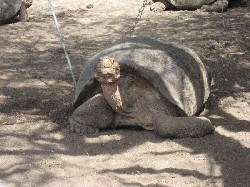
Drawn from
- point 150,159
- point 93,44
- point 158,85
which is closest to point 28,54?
point 93,44

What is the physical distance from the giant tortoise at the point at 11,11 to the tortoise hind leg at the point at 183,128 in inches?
196

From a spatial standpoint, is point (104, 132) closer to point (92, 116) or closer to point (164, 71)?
point (92, 116)

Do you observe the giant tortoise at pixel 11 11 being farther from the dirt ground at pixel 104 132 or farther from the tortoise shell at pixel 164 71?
the tortoise shell at pixel 164 71

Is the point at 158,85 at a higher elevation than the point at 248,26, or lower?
higher

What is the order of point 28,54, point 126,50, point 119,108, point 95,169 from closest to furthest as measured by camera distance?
point 95,169 < point 119,108 < point 126,50 < point 28,54

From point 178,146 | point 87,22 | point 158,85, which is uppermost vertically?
point 158,85

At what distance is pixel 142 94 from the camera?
3412mm

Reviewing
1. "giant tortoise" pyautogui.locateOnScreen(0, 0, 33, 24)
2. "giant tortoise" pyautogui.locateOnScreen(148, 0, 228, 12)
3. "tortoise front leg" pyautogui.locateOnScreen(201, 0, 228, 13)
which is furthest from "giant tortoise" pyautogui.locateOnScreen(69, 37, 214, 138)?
"giant tortoise" pyautogui.locateOnScreen(148, 0, 228, 12)

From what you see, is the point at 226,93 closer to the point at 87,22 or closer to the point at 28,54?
the point at 28,54

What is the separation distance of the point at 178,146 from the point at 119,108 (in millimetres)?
530

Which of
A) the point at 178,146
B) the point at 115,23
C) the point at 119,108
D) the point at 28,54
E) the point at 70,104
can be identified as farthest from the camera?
the point at 115,23

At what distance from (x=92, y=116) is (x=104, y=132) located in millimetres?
147

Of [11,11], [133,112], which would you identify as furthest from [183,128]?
[11,11]

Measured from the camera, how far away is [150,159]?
9.59ft
